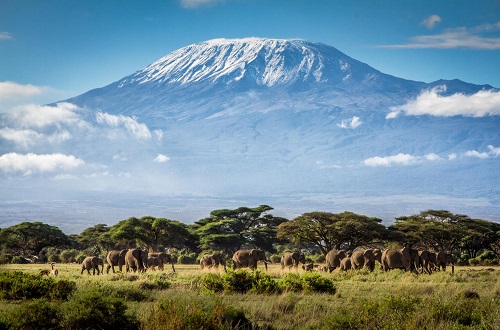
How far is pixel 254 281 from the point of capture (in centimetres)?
1912

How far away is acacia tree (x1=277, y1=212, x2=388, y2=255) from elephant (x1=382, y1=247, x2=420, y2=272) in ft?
42.2

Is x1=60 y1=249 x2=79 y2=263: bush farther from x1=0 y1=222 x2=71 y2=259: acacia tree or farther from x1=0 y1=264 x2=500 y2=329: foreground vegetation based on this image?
x1=0 y1=264 x2=500 y2=329: foreground vegetation

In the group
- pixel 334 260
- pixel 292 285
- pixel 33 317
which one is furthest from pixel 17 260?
pixel 33 317

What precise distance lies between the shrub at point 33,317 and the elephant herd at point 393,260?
66.7 ft

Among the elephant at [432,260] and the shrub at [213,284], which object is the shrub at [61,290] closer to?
the shrub at [213,284]

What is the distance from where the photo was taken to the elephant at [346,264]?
103 feet

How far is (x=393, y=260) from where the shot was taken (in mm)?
30156

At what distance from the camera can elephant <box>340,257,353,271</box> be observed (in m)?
31.4

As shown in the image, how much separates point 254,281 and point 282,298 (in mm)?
3413

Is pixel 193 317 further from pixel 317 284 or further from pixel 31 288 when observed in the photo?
pixel 317 284

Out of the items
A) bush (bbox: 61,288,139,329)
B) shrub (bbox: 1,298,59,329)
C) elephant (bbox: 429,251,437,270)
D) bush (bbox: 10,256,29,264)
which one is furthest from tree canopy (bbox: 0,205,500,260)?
shrub (bbox: 1,298,59,329)

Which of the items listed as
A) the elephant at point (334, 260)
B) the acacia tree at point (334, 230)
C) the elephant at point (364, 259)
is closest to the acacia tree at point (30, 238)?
the acacia tree at point (334, 230)

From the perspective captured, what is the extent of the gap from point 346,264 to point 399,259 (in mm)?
2806

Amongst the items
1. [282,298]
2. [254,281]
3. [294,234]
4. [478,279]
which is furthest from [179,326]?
[294,234]
